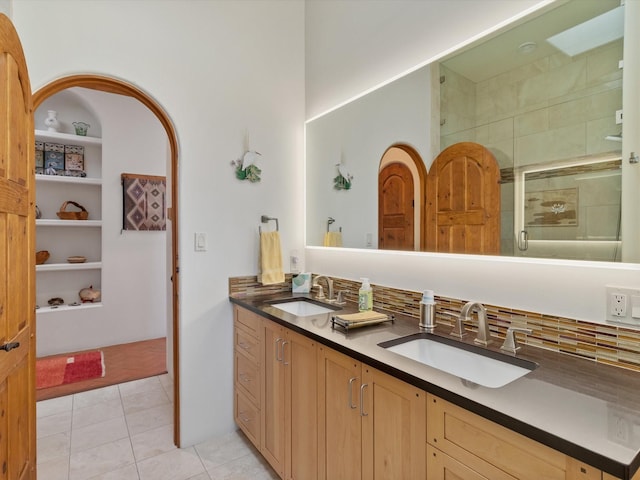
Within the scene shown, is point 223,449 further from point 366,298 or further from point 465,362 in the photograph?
point 465,362

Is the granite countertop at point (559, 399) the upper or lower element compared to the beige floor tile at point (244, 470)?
upper

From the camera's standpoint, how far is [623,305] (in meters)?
1.15

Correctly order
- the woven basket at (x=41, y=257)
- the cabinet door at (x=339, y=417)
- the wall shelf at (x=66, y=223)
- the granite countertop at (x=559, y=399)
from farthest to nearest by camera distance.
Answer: the woven basket at (x=41, y=257)
the wall shelf at (x=66, y=223)
the cabinet door at (x=339, y=417)
the granite countertop at (x=559, y=399)

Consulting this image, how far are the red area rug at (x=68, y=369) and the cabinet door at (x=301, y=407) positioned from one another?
2.40 m

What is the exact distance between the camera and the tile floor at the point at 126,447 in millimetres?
1979

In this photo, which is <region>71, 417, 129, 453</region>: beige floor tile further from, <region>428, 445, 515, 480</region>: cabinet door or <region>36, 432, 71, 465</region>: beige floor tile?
<region>428, 445, 515, 480</region>: cabinet door

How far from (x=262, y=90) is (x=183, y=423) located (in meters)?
2.27

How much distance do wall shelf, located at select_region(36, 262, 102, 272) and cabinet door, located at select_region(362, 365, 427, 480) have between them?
383 centimetres

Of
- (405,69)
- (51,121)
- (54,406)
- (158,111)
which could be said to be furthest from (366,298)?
(51,121)

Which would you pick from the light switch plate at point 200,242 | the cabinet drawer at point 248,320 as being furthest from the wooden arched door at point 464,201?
the light switch plate at point 200,242

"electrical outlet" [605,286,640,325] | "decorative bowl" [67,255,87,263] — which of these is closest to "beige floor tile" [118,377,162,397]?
"decorative bowl" [67,255,87,263]

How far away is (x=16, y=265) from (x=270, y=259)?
136 centimetres

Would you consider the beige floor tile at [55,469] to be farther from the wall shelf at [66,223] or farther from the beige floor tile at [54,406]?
the wall shelf at [66,223]

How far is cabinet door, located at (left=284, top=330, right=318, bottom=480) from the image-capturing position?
156 cm
